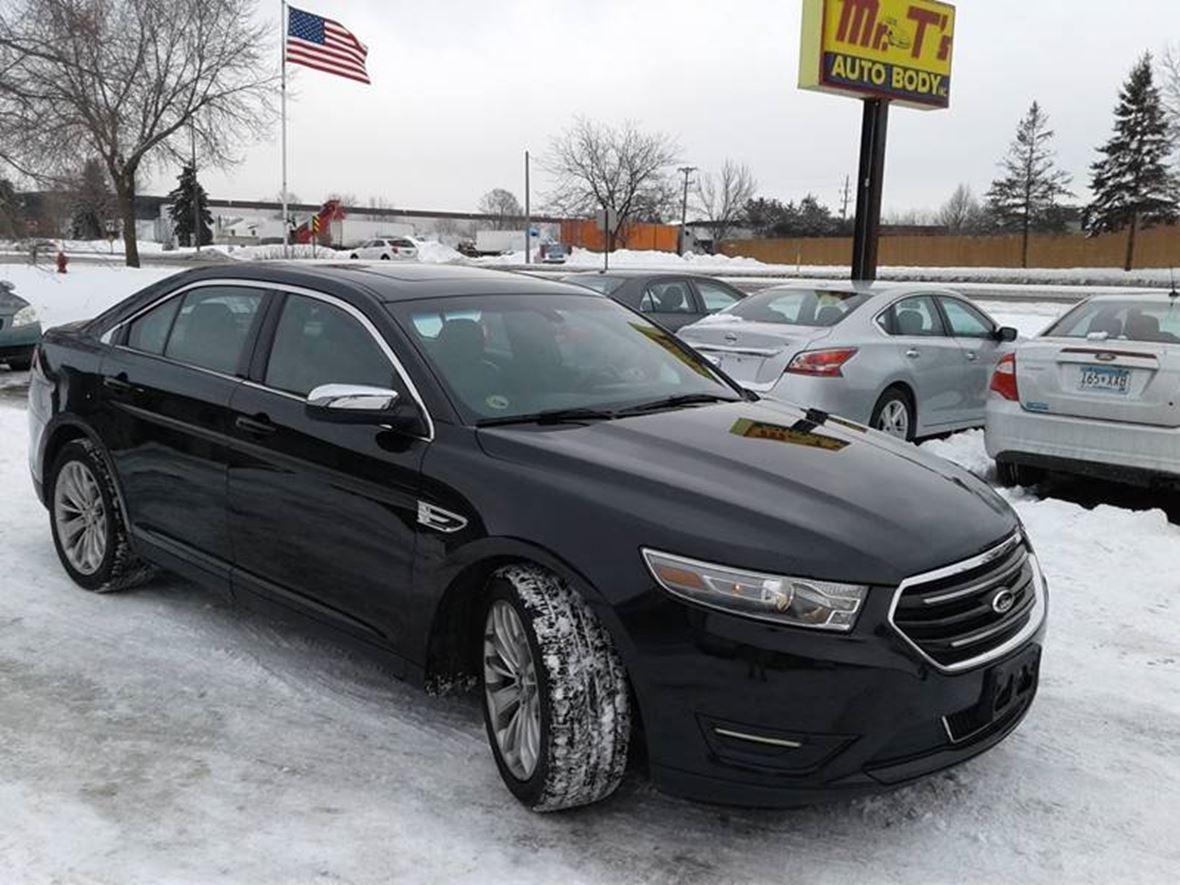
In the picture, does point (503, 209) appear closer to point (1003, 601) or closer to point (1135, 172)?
point (1135, 172)

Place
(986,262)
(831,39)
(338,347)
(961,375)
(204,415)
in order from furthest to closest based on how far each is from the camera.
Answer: (986,262), (831,39), (961,375), (204,415), (338,347)

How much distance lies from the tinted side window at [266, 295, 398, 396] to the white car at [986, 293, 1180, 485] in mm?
4619

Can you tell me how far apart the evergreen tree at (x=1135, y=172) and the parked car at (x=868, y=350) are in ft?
154

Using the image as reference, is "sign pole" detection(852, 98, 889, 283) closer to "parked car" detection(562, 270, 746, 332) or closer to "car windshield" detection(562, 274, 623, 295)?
"parked car" detection(562, 270, 746, 332)

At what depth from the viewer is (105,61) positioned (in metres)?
20.6

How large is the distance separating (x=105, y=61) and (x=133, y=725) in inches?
815

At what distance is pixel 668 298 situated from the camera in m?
12.1

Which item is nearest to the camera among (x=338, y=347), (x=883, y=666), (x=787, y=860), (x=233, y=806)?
(x=883, y=666)

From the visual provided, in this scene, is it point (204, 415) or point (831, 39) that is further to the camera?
point (831, 39)

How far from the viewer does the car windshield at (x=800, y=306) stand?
8.16m

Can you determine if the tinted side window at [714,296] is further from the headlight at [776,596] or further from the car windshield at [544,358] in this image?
the headlight at [776,596]

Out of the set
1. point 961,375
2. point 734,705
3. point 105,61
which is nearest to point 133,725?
point 734,705

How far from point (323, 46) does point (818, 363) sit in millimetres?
22764

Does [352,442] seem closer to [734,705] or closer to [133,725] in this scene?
[133,725]
